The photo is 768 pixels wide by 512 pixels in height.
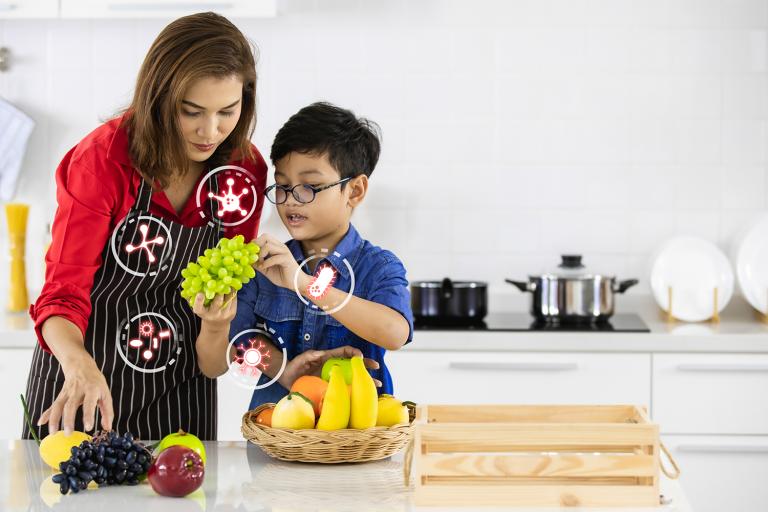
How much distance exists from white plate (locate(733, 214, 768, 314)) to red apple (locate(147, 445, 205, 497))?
220 centimetres

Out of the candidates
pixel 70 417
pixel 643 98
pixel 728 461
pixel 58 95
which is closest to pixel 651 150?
pixel 643 98

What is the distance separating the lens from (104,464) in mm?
1446

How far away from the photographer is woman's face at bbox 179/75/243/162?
165 centimetres

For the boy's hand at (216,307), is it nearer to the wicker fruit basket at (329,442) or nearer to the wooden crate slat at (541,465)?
the wicker fruit basket at (329,442)

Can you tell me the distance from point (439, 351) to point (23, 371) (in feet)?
3.98

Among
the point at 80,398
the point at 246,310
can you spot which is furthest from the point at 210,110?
the point at 80,398

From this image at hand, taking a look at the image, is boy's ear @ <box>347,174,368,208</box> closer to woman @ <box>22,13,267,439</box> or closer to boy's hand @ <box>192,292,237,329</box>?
woman @ <box>22,13,267,439</box>

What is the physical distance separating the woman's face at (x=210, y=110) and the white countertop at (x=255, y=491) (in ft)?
1.76

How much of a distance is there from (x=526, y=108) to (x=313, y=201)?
5.92 ft

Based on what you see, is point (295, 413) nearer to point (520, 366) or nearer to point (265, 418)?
point (265, 418)

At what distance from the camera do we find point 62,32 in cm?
342

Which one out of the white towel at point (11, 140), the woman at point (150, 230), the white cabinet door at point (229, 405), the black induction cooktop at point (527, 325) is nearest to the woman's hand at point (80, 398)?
the woman at point (150, 230)

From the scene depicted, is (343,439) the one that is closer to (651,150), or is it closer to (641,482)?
(641,482)

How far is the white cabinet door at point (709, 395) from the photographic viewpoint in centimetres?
282
